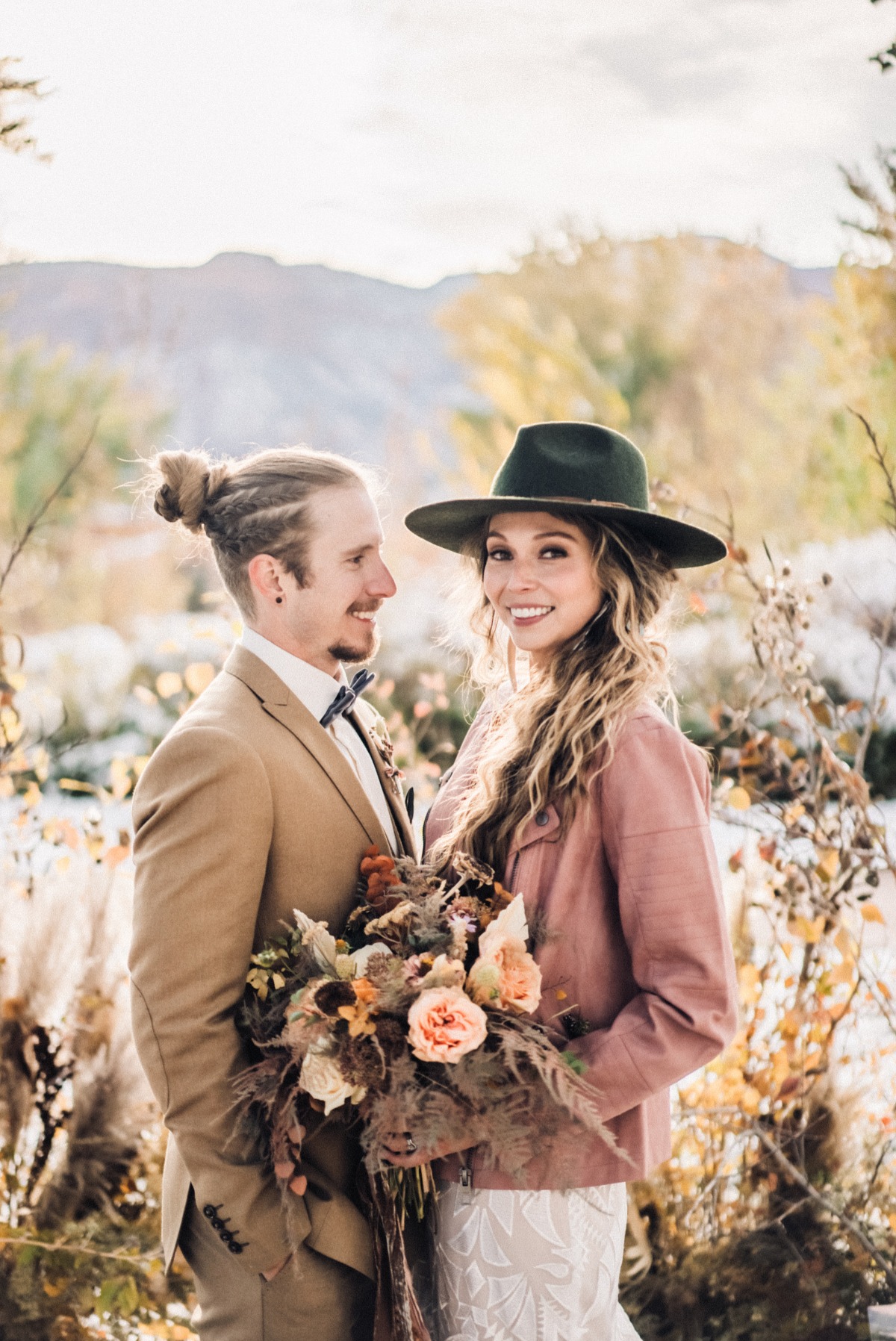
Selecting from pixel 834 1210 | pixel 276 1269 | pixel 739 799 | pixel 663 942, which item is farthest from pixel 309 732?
pixel 834 1210

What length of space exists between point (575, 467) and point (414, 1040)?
3.44 feet

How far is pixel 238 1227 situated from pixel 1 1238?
5.59 ft

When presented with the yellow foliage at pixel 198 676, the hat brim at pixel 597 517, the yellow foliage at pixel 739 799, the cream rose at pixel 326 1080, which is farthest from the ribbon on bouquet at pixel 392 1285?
the yellow foliage at pixel 198 676

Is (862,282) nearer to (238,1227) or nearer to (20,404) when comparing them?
(238,1227)

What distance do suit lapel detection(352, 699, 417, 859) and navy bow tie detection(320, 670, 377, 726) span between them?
4.6 inches

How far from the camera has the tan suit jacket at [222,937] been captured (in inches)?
70.6

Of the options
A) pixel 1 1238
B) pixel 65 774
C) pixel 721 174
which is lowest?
pixel 65 774

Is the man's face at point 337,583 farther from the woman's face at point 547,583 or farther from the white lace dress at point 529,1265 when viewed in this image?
the white lace dress at point 529,1265

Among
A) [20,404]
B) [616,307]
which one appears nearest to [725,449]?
[616,307]

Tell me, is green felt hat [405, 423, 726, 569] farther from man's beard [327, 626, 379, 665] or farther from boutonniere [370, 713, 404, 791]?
boutonniere [370, 713, 404, 791]

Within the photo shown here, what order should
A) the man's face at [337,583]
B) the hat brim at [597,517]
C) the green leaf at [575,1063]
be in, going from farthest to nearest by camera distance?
1. the man's face at [337,583]
2. the hat brim at [597,517]
3. the green leaf at [575,1063]

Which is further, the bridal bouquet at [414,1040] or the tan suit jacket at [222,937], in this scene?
the tan suit jacket at [222,937]

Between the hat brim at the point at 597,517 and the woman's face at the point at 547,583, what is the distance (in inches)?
1.5

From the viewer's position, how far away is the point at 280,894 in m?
1.93
